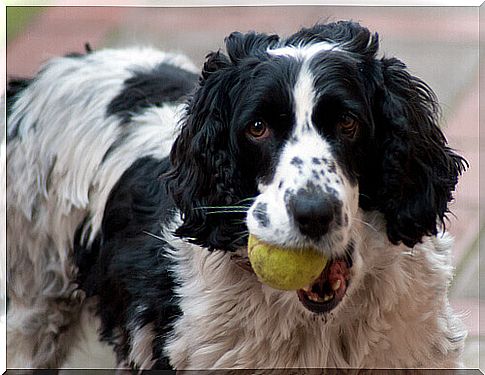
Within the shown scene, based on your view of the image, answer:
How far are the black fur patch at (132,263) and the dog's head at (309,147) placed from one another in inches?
10.2

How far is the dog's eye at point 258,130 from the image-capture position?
2551 mm

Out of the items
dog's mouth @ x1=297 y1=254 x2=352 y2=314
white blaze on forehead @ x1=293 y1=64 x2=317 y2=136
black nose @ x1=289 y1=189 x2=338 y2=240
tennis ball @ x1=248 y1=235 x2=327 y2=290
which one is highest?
white blaze on forehead @ x1=293 y1=64 x2=317 y2=136

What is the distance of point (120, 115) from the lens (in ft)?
11.1

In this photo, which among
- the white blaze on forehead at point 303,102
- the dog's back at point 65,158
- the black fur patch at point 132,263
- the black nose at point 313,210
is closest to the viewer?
the black nose at point 313,210

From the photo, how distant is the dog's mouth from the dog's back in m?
0.89

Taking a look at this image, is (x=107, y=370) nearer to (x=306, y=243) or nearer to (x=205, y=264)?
(x=205, y=264)

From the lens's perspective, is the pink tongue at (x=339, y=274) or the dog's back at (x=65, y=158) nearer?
the pink tongue at (x=339, y=274)

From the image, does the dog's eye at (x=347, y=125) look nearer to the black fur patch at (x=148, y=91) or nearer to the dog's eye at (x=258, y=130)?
the dog's eye at (x=258, y=130)

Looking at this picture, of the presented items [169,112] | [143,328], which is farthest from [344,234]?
[169,112]

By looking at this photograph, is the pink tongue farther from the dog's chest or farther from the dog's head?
the dog's chest

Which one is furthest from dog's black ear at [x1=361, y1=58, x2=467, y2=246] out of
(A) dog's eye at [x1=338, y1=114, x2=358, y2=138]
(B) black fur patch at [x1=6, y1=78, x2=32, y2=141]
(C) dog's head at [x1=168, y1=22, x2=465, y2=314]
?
(B) black fur patch at [x1=6, y1=78, x2=32, y2=141]

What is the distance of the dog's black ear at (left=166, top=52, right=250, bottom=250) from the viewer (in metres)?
2.69

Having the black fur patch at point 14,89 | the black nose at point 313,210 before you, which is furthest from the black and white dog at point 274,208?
the black fur patch at point 14,89

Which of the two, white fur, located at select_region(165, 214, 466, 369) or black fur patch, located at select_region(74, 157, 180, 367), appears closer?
white fur, located at select_region(165, 214, 466, 369)
